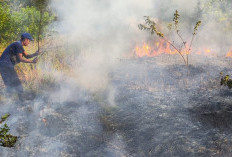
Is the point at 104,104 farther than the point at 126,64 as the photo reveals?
No

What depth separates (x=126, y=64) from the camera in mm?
7973

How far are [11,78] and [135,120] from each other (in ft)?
9.30

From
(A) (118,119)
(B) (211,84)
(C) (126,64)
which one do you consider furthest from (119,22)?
(A) (118,119)

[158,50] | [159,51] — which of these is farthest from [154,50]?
[159,51]

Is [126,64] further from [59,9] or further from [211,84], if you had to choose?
[59,9]

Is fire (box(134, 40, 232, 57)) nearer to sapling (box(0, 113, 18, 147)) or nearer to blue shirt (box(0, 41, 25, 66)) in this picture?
blue shirt (box(0, 41, 25, 66))

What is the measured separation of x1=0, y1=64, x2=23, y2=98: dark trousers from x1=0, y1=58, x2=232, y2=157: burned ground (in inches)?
13.6

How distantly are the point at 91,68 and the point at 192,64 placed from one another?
3071mm

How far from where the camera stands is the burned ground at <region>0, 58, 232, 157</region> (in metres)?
3.78

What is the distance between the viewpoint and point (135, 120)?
458cm

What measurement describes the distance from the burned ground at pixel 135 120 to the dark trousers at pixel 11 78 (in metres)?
0.35

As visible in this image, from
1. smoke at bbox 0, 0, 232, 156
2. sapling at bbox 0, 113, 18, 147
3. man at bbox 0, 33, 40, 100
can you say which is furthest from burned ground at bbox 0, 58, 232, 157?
sapling at bbox 0, 113, 18, 147

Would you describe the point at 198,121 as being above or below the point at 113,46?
below

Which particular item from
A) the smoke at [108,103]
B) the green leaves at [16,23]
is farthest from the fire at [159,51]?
the green leaves at [16,23]
